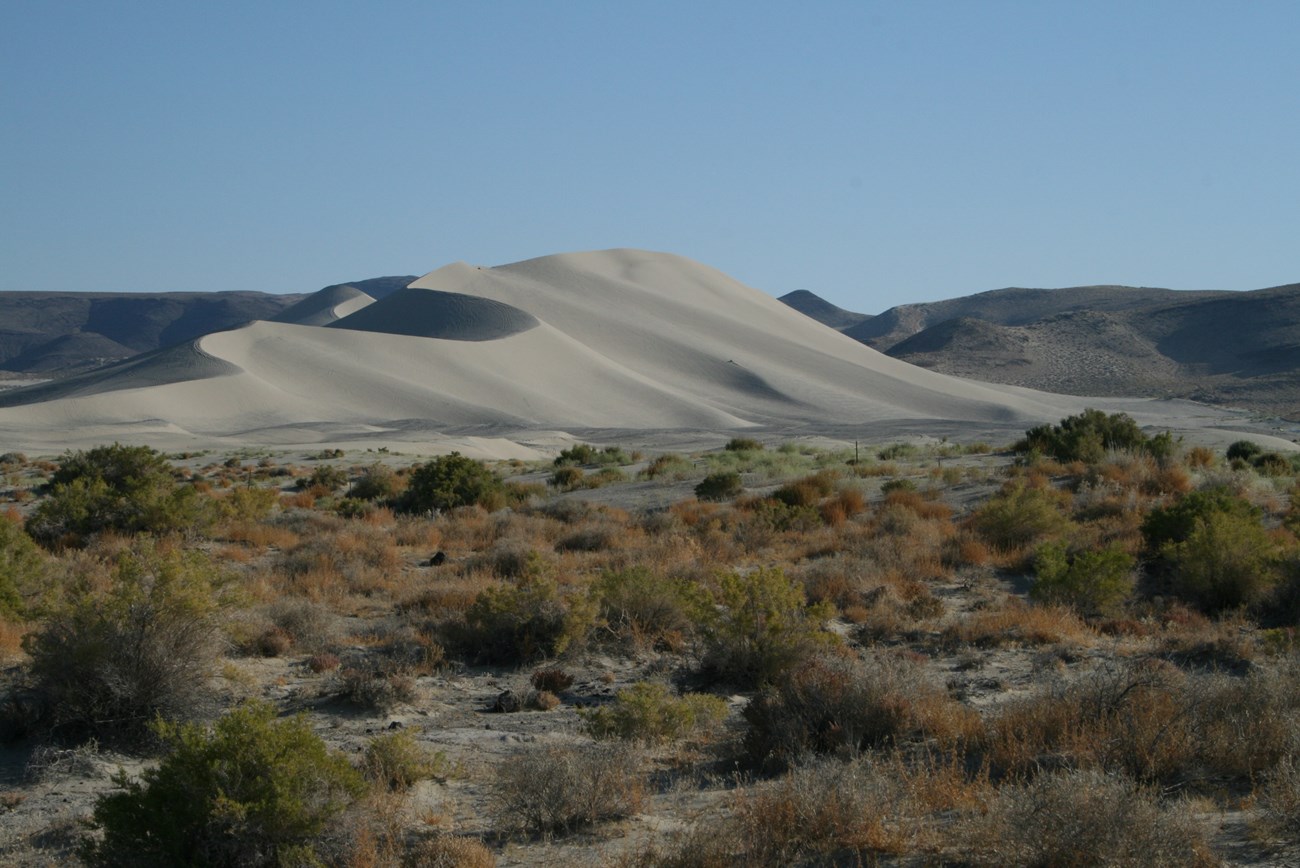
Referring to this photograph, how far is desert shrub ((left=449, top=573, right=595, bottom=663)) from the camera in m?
9.15

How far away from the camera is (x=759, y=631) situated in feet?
27.2

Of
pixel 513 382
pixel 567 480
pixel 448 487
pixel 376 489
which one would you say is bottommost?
pixel 376 489

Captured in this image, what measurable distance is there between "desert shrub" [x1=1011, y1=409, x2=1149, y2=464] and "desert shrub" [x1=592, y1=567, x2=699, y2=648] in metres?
13.2

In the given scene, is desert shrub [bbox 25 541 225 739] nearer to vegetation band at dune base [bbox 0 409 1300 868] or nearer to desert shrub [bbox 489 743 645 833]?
vegetation band at dune base [bbox 0 409 1300 868]

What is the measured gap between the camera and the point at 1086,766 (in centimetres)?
546

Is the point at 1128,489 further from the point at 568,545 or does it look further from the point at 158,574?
the point at 158,574

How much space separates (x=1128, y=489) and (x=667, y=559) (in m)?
7.30

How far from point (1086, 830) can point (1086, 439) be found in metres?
18.7

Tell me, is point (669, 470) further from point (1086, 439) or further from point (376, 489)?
point (1086, 439)

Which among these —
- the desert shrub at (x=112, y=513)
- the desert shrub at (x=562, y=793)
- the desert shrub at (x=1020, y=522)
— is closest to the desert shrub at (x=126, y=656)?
the desert shrub at (x=562, y=793)

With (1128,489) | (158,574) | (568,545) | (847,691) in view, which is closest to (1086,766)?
(847,691)

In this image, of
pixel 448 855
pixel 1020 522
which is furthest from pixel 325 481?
pixel 448 855

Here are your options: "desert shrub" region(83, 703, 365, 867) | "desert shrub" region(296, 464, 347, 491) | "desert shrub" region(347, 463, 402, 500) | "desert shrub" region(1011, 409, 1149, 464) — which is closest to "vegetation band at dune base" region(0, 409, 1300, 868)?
"desert shrub" region(83, 703, 365, 867)

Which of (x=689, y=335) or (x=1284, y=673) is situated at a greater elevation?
(x=689, y=335)
